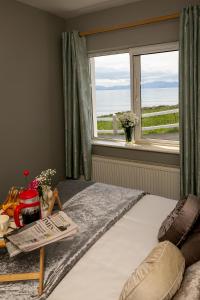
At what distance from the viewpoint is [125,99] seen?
3.71 metres

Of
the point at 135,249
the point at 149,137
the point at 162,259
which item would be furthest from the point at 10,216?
the point at 149,137

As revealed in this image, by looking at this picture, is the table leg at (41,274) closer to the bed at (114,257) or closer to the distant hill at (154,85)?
the bed at (114,257)

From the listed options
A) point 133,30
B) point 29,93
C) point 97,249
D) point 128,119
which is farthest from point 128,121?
point 97,249

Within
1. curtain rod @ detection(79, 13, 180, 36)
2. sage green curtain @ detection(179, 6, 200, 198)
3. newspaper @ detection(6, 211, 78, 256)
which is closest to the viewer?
newspaper @ detection(6, 211, 78, 256)

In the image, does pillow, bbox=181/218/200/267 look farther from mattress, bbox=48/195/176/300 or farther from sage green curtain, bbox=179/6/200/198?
sage green curtain, bbox=179/6/200/198

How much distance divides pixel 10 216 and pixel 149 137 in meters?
2.18

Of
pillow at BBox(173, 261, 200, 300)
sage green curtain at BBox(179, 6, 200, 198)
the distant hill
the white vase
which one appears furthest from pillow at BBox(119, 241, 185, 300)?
the distant hill

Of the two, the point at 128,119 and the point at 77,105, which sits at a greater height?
A: the point at 77,105

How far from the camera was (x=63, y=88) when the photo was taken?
3832 millimetres

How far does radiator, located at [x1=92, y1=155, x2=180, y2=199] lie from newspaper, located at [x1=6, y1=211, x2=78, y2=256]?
1809 mm

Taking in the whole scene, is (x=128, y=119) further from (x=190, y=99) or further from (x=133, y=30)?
(x=133, y=30)

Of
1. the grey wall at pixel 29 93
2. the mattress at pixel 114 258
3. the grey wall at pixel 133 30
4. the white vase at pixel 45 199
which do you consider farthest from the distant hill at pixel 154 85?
the white vase at pixel 45 199

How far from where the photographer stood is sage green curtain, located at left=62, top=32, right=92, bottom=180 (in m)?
3.63

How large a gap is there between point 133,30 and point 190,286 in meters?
2.92
